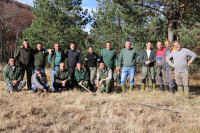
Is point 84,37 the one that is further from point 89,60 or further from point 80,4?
point 89,60

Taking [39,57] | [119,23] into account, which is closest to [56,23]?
[119,23]

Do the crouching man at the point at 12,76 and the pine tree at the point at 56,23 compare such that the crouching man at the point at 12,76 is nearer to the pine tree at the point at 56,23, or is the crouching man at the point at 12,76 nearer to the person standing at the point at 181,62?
the person standing at the point at 181,62

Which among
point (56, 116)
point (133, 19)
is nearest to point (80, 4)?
point (133, 19)

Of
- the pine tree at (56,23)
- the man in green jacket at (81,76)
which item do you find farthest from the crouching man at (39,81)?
the pine tree at (56,23)

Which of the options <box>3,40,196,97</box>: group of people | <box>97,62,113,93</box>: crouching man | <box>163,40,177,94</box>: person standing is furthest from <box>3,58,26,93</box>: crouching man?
<box>163,40,177,94</box>: person standing

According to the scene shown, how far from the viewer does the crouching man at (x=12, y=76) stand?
613 centimetres

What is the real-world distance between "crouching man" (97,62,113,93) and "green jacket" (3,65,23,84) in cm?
280

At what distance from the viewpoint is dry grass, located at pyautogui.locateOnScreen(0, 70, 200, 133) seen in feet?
10.7

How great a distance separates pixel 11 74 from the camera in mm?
6207

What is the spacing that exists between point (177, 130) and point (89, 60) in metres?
4.05

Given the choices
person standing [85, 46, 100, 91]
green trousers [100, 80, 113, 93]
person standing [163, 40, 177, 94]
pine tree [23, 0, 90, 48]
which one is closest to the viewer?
person standing [163, 40, 177, 94]

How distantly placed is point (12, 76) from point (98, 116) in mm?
3873

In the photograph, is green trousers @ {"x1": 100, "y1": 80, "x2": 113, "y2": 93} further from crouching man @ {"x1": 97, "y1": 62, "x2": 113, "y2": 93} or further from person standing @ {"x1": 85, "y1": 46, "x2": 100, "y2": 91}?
person standing @ {"x1": 85, "y1": 46, "x2": 100, "y2": 91}

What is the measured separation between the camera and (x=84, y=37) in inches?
650
